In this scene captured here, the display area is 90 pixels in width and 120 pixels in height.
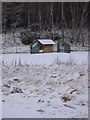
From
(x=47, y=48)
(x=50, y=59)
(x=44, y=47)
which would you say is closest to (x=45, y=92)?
(x=50, y=59)

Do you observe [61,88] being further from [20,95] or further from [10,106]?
[10,106]

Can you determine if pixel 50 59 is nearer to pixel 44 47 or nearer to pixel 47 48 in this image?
pixel 44 47

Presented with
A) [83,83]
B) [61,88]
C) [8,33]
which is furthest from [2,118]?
[8,33]

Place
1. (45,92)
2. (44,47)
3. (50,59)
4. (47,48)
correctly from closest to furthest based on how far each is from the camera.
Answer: (45,92) → (50,59) → (44,47) → (47,48)

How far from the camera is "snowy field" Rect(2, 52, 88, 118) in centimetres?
571

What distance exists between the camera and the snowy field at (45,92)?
18.7ft

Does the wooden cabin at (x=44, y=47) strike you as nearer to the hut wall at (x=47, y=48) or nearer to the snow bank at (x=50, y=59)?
the hut wall at (x=47, y=48)

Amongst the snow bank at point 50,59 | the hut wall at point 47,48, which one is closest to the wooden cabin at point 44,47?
the hut wall at point 47,48

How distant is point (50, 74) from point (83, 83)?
1520 millimetres

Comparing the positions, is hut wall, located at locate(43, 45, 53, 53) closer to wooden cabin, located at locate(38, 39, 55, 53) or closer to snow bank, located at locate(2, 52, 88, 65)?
wooden cabin, located at locate(38, 39, 55, 53)

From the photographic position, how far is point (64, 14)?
36.2 meters

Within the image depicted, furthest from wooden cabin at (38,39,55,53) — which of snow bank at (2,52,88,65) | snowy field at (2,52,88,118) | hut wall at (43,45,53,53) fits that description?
snowy field at (2,52,88,118)

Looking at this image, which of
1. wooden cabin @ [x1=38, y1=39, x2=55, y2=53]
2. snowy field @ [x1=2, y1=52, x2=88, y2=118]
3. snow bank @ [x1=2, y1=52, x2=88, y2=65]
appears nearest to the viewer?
snowy field @ [x1=2, y1=52, x2=88, y2=118]

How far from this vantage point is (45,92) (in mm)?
7184
